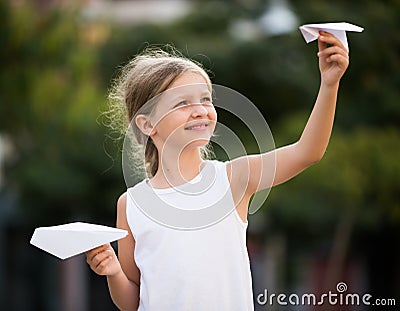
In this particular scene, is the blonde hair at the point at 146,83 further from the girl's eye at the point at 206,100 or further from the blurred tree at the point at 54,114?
the blurred tree at the point at 54,114

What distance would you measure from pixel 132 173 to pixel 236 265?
0.40m

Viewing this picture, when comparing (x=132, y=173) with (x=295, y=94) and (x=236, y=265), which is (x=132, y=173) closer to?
(x=236, y=265)

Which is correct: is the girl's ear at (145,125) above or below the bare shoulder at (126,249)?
above

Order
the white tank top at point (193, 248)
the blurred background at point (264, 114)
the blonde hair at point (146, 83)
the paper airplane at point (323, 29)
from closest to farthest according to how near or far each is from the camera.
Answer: the paper airplane at point (323, 29) < the white tank top at point (193, 248) < the blonde hair at point (146, 83) < the blurred background at point (264, 114)

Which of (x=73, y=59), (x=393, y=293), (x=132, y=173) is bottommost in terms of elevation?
(x=393, y=293)

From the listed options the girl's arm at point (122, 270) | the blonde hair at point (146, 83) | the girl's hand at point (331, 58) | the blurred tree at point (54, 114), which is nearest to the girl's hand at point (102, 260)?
the girl's arm at point (122, 270)

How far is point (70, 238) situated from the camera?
1.90 metres

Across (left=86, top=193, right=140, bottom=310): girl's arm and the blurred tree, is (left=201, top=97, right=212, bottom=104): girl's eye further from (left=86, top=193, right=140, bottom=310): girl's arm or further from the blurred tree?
the blurred tree

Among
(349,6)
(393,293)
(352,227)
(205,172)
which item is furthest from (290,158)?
(393,293)

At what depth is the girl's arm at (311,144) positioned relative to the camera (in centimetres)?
190

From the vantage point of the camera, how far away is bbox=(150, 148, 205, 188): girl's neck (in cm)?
206

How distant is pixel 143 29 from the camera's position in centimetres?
970

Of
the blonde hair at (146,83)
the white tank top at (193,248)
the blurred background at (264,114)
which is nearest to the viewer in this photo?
the white tank top at (193,248)

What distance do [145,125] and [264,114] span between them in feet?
23.7
